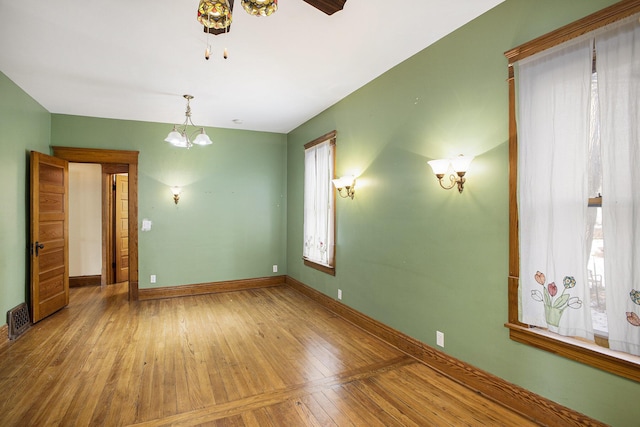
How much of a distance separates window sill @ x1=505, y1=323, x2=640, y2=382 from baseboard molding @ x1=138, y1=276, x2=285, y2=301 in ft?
14.5

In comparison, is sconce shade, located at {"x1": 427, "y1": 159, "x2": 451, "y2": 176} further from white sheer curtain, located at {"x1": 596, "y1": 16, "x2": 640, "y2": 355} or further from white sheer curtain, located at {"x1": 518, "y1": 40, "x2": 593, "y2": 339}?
white sheer curtain, located at {"x1": 596, "y1": 16, "x2": 640, "y2": 355}

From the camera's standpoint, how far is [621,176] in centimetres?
172

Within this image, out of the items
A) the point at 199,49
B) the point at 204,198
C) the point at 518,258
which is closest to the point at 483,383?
the point at 518,258

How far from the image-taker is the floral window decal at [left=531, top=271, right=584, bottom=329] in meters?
1.94

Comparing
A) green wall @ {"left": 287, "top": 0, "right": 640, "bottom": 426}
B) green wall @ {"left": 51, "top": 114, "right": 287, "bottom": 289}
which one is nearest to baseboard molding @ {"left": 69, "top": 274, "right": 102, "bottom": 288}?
green wall @ {"left": 51, "top": 114, "right": 287, "bottom": 289}

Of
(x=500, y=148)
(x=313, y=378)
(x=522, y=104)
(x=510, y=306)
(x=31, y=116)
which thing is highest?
(x=31, y=116)

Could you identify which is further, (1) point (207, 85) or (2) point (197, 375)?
(1) point (207, 85)

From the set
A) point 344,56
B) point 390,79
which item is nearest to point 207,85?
point 344,56

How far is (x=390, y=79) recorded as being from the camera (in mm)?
3439

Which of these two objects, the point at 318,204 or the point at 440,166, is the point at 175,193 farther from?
the point at 440,166

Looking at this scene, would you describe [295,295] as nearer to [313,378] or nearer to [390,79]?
[313,378]

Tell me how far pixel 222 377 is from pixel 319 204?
2785 mm

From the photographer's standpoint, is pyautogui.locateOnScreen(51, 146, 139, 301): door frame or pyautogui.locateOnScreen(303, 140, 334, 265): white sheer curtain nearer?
pyautogui.locateOnScreen(303, 140, 334, 265): white sheer curtain

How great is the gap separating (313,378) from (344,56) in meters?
2.94
